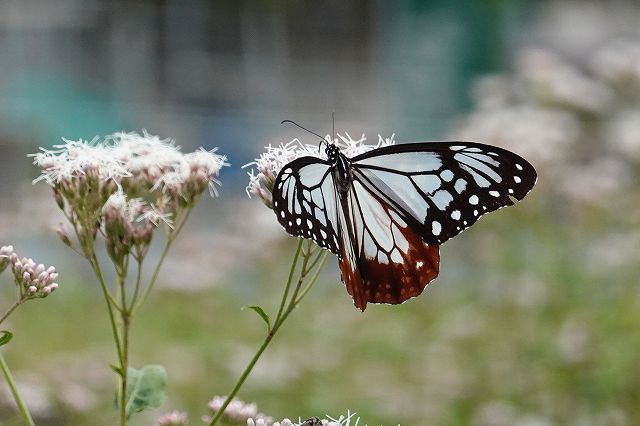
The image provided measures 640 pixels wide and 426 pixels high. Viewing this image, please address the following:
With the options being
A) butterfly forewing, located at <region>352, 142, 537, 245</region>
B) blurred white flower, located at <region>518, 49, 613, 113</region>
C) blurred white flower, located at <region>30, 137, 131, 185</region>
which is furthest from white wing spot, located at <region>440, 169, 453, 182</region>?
blurred white flower, located at <region>518, 49, 613, 113</region>

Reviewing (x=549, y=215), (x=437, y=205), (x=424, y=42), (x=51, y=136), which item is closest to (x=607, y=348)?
(x=549, y=215)

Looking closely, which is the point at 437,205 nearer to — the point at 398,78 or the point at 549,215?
the point at 549,215

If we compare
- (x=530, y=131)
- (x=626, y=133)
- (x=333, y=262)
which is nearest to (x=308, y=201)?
(x=530, y=131)

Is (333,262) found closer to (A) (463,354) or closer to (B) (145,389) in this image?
(A) (463,354)

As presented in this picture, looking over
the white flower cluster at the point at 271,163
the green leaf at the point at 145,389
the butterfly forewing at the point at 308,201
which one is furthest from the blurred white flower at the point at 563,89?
the green leaf at the point at 145,389

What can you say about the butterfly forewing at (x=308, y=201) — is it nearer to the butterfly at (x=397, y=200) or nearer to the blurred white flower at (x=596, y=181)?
the butterfly at (x=397, y=200)

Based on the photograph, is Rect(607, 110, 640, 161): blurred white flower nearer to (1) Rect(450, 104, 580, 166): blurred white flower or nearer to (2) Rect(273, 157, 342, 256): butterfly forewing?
(1) Rect(450, 104, 580, 166): blurred white flower

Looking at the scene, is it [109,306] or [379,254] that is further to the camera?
[379,254]
